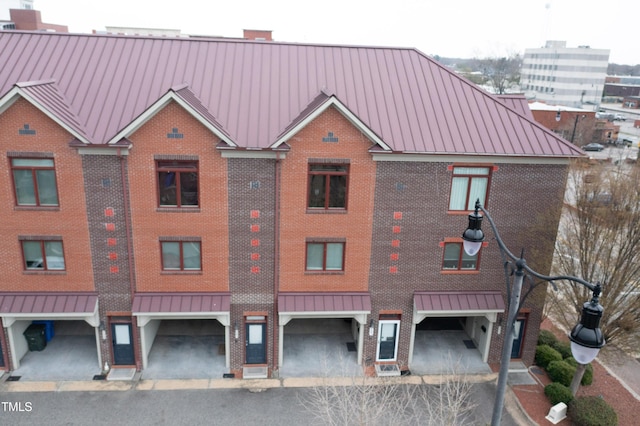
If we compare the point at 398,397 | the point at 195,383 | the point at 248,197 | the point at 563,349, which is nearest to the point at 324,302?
the point at 398,397

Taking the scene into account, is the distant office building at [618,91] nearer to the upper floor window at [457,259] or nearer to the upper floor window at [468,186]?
the upper floor window at [468,186]

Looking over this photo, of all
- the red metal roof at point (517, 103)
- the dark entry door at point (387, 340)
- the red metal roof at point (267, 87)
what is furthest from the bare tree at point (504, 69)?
the dark entry door at point (387, 340)

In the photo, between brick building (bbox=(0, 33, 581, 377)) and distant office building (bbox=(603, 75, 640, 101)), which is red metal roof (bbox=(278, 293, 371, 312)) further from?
distant office building (bbox=(603, 75, 640, 101))

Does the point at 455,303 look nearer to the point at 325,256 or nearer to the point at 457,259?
the point at 457,259

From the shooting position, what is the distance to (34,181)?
59.8 ft

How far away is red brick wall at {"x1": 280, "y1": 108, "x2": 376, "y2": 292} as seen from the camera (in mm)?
18516

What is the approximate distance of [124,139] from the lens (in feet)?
58.4

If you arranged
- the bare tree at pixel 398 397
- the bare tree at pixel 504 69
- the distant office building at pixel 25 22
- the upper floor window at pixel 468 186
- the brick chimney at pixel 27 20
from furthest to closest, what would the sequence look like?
the bare tree at pixel 504 69 → the brick chimney at pixel 27 20 → the distant office building at pixel 25 22 → the upper floor window at pixel 468 186 → the bare tree at pixel 398 397

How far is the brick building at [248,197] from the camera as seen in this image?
18.2 meters

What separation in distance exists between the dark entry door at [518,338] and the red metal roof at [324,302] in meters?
7.02

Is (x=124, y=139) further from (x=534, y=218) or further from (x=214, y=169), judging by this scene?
(x=534, y=218)

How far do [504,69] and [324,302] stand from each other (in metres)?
123

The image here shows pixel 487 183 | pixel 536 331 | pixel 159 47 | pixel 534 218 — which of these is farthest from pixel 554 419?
pixel 159 47

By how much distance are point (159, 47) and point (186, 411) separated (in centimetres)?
1556
